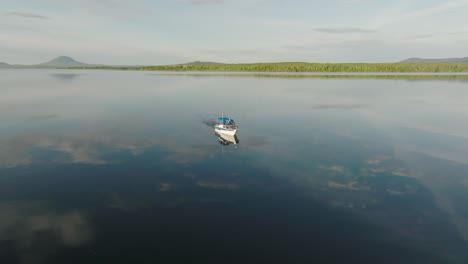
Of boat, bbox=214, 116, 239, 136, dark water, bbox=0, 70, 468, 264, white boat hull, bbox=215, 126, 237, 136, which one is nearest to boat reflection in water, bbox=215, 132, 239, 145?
white boat hull, bbox=215, 126, 237, 136

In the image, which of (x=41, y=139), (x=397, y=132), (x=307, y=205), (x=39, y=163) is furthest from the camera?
(x=397, y=132)

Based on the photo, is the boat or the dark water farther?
the boat

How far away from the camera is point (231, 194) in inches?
1121

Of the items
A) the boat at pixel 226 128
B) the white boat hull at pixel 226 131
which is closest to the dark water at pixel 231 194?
the white boat hull at pixel 226 131

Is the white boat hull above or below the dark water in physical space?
above

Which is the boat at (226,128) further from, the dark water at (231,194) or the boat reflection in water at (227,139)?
the dark water at (231,194)

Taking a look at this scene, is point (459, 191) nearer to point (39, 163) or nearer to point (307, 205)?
point (307, 205)

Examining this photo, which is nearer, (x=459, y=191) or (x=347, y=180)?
(x=459, y=191)

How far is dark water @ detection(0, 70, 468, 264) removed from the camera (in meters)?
20.0

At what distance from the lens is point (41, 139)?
153 ft

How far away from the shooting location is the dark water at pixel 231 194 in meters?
20.0

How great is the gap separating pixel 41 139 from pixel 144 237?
119ft

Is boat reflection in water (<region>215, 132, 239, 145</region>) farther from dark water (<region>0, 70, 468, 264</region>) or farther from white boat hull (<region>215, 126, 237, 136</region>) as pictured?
dark water (<region>0, 70, 468, 264</region>)

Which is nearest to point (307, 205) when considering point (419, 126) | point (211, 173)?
point (211, 173)
